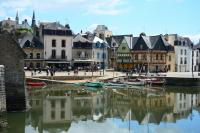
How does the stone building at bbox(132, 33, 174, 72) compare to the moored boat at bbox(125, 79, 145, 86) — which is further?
the stone building at bbox(132, 33, 174, 72)

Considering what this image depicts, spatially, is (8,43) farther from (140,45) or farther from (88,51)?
(140,45)

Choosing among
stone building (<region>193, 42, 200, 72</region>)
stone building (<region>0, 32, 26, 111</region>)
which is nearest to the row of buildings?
stone building (<region>193, 42, 200, 72</region>)

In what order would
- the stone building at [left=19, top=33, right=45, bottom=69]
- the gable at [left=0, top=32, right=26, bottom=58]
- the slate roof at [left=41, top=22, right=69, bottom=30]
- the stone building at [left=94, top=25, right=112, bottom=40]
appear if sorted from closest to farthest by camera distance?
the gable at [left=0, top=32, right=26, bottom=58] < the stone building at [left=19, top=33, right=45, bottom=69] < the slate roof at [left=41, top=22, right=69, bottom=30] < the stone building at [left=94, top=25, right=112, bottom=40]

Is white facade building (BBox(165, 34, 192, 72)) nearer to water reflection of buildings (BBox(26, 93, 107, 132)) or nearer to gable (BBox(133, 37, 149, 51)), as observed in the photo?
gable (BBox(133, 37, 149, 51))

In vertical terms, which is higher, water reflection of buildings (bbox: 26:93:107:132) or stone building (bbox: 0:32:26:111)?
stone building (bbox: 0:32:26:111)

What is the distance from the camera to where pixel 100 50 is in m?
88.8

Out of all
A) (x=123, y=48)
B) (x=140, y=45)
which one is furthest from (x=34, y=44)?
(x=140, y=45)

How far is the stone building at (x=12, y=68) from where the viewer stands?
3155cm

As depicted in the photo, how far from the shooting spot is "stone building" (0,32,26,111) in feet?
104

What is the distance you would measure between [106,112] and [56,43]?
4336cm

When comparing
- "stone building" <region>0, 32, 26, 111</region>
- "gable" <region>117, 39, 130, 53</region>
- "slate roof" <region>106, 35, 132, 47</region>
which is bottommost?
"stone building" <region>0, 32, 26, 111</region>

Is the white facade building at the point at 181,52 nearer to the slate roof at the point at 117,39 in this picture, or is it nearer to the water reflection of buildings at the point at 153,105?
the slate roof at the point at 117,39

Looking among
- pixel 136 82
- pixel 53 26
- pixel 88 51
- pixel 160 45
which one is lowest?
pixel 136 82

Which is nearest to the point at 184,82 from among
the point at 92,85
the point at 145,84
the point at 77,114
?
the point at 145,84
